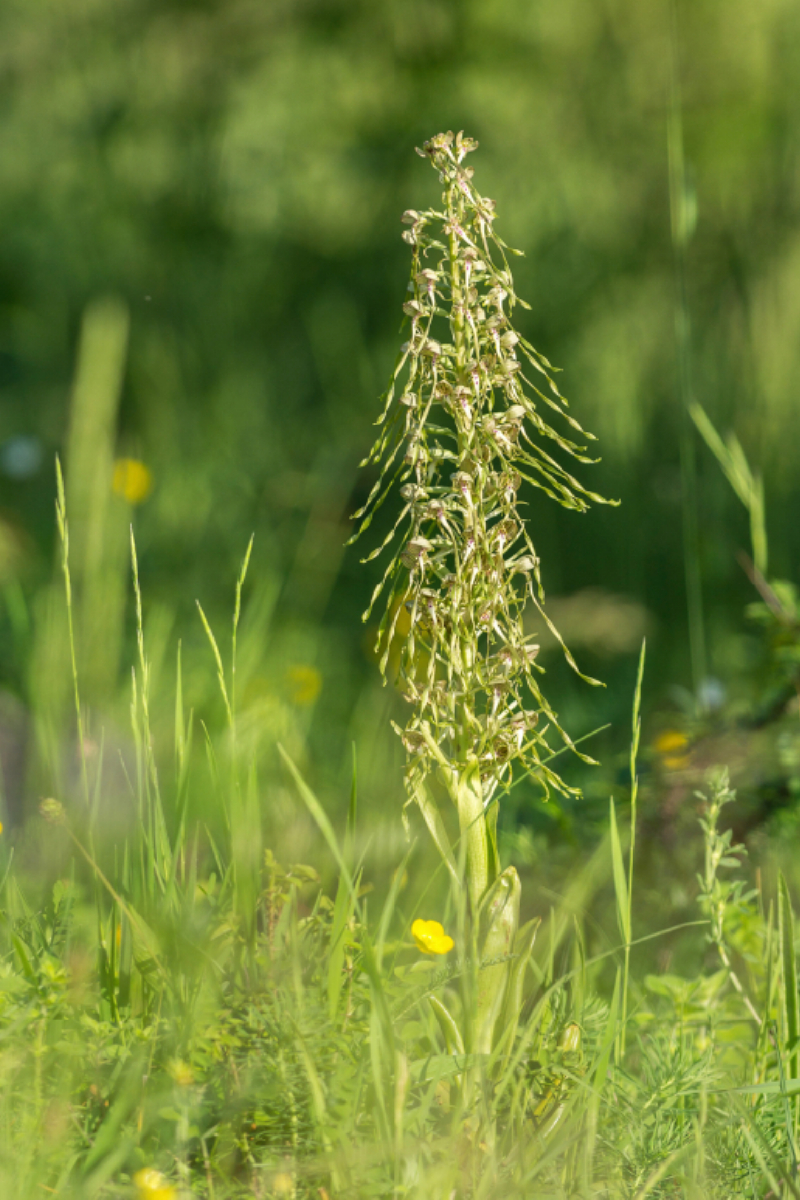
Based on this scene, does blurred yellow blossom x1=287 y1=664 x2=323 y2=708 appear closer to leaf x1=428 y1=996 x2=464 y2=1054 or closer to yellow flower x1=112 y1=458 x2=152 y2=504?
yellow flower x1=112 y1=458 x2=152 y2=504

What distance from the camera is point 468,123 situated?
7.68ft

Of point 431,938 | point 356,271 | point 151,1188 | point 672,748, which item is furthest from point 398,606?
point 356,271

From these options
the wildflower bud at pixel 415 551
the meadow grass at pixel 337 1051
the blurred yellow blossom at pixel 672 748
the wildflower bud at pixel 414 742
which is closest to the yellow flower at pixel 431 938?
the meadow grass at pixel 337 1051

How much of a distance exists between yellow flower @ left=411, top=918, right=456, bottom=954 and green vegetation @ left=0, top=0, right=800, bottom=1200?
0.06ft

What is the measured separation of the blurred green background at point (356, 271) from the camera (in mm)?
2189

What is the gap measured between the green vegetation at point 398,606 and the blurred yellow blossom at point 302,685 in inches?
0.6

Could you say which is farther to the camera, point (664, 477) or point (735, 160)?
point (664, 477)

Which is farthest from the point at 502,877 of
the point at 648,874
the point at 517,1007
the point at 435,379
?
the point at 648,874

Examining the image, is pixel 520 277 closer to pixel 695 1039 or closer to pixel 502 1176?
pixel 695 1039

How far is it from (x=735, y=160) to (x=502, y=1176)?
2.17 meters

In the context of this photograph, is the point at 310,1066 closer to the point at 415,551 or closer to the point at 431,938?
the point at 431,938

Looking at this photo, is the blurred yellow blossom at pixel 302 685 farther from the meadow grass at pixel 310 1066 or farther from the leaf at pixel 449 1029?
the leaf at pixel 449 1029

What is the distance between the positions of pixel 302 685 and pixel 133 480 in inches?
29.9

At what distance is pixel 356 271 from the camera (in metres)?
2.55
